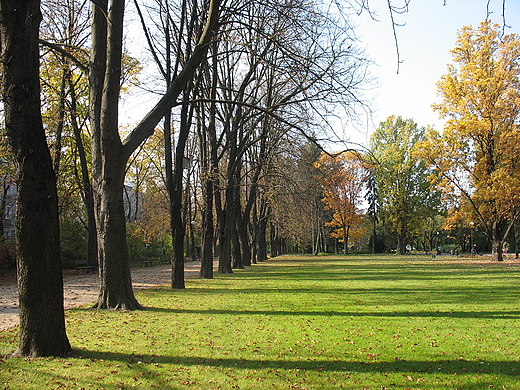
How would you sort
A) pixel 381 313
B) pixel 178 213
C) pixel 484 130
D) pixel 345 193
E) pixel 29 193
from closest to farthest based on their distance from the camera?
pixel 29 193 < pixel 381 313 < pixel 178 213 < pixel 484 130 < pixel 345 193

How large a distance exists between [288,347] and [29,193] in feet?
14.5

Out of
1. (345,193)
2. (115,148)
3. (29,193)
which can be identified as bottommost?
(29,193)

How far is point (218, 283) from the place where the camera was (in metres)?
18.5

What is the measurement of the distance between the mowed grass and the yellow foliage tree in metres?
21.8

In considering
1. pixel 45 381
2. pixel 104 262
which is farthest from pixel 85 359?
pixel 104 262

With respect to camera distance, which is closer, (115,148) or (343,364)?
(343,364)

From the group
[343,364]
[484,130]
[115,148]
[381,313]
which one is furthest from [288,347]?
[484,130]

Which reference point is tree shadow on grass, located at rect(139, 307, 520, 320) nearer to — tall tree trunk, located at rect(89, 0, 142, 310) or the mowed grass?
the mowed grass

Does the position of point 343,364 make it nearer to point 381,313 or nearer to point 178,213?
point 381,313

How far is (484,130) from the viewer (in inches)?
1212

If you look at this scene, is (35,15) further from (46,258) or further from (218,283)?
(218,283)

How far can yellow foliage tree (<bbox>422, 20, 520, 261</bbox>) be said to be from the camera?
30.0 meters

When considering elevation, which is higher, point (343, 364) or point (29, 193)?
point (29, 193)

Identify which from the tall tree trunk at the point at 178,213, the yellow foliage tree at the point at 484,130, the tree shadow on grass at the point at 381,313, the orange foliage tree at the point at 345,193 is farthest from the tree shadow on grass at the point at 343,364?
the orange foliage tree at the point at 345,193
